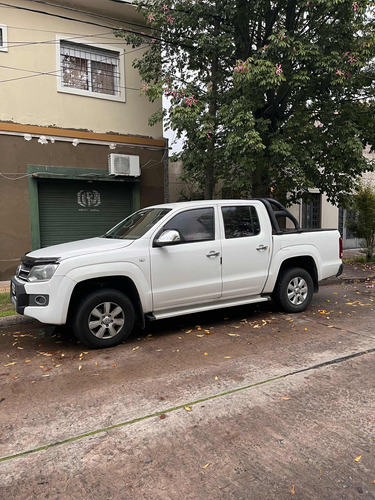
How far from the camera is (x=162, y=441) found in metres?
2.84

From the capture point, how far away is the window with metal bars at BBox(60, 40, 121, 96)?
10017 mm

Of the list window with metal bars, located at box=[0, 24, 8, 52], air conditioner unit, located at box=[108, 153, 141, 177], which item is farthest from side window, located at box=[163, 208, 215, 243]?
window with metal bars, located at box=[0, 24, 8, 52]

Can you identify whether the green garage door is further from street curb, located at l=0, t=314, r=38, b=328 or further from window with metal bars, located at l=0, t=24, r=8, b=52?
street curb, located at l=0, t=314, r=38, b=328

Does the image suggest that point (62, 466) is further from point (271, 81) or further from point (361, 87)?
point (361, 87)

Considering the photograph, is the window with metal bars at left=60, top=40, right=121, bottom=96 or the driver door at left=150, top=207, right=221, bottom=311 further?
the window with metal bars at left=60, top=40, right=121, bottom=96

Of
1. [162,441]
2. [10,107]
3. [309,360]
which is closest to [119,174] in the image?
[10,107]

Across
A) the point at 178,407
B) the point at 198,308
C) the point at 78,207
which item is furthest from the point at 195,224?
the point at 78,207

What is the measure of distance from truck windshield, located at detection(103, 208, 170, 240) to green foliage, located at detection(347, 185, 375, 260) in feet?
25.5

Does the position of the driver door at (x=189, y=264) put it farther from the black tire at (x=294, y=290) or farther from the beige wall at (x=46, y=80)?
the beige wall at (x=46, y=80)

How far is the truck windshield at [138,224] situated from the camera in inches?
213

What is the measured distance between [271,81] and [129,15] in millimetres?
5830

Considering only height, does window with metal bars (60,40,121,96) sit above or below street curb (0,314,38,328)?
above

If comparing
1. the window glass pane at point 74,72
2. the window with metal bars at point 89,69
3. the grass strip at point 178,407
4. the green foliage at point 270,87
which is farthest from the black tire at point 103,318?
the window glass pane at point 74,72

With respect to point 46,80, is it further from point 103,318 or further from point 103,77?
point 103,318
